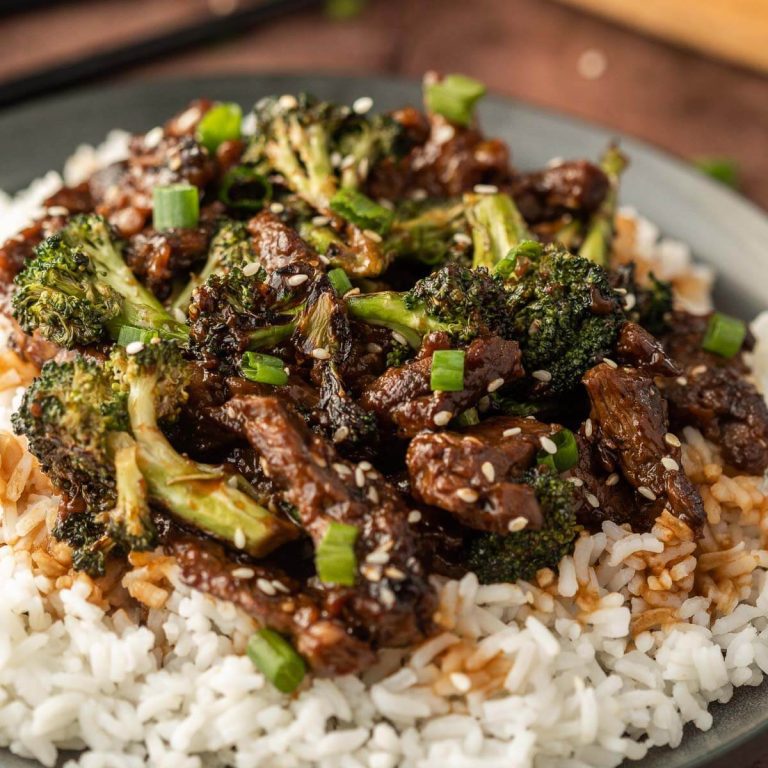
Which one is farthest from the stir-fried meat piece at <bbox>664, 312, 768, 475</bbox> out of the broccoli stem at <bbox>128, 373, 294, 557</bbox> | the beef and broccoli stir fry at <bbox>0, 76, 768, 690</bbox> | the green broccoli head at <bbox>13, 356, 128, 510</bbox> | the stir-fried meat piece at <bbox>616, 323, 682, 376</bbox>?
the green broccoli head at <bbox>13, 356, 128, 510</bbox>

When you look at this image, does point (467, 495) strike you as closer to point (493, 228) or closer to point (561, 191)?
point (493, 228)

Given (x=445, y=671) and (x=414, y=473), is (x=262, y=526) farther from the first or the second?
(x=445, y=671)

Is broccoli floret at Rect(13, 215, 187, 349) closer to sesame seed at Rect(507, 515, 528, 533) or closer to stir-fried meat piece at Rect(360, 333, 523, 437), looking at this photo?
stir-fried meat piece at Rect(360, 333, 523, 437)

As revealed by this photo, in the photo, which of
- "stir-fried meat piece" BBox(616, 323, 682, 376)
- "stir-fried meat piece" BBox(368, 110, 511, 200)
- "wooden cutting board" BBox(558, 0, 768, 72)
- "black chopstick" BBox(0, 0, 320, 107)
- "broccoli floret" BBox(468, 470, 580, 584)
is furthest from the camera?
"wooden cutting board" BBox(558, 0, 768, 72)

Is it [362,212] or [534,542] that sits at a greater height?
[362,212]

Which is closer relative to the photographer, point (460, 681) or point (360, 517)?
point (360, 517)

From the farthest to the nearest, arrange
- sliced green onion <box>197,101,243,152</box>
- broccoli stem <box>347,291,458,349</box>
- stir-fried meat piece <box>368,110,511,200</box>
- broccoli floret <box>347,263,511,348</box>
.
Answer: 1. sliced green onion <box>197,101,243,152</box>
2. stir-fried meat piece <box>368,110,511,200</box>
3. broccoli stem <box>347,291,458,349</box>
4. broccoli floret <box>347,263,511,348</box>

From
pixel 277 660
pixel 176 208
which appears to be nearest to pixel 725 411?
pixel 277 660
